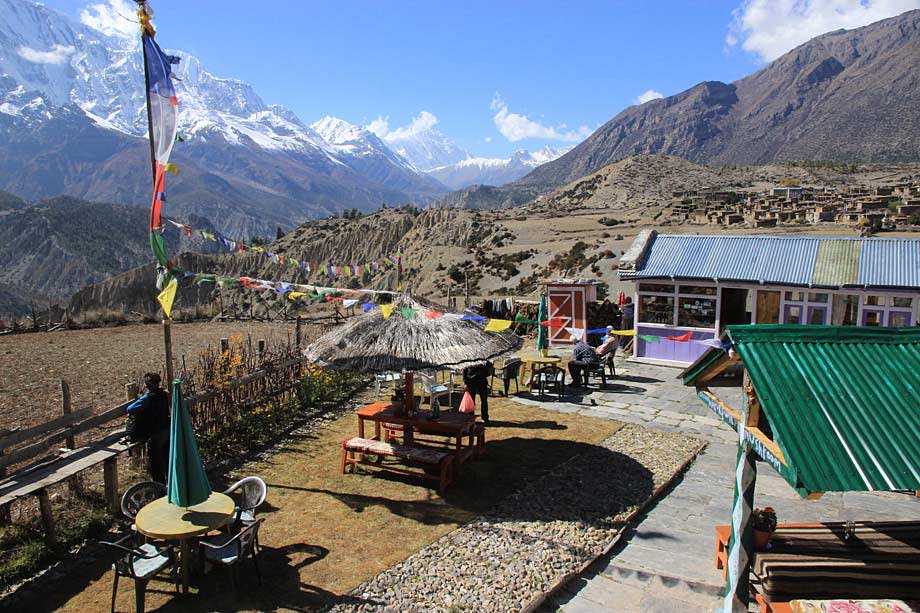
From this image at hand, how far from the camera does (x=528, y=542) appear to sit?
6.25 metres

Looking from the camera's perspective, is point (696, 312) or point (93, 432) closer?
point (93, 432)

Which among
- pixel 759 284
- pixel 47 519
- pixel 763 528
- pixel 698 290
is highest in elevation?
pixel 759 284

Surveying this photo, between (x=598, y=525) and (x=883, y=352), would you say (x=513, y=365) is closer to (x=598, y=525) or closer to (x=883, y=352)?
(x=598, y=525)

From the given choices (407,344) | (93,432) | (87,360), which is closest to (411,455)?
(407,344)

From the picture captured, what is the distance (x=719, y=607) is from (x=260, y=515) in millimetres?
4836

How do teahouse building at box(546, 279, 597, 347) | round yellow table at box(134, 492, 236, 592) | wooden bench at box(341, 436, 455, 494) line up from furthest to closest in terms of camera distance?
teahouse building at box(546, 279, 597, 347), wooden bench at box(341, 436, 455, 494), round yellow table at box(134, 492, 236, 592)

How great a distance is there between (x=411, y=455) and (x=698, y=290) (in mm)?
9609

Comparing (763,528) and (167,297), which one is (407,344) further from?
(763,528)

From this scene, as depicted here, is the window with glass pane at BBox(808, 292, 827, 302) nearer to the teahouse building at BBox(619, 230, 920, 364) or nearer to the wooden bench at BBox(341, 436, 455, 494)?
the teahouse building at BBox(619, 230, 920, 364)

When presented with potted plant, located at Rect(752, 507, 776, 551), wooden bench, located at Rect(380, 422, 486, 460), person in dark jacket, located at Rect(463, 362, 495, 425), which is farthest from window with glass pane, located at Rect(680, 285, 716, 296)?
potted plant, located at Rect(752, 507, 776, 551)

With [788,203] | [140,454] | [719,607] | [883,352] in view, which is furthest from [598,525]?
[788,203]

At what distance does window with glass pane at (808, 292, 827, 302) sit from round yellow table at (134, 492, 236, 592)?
12873mm

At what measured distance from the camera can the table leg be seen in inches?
206

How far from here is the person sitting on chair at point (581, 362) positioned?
12656mm
